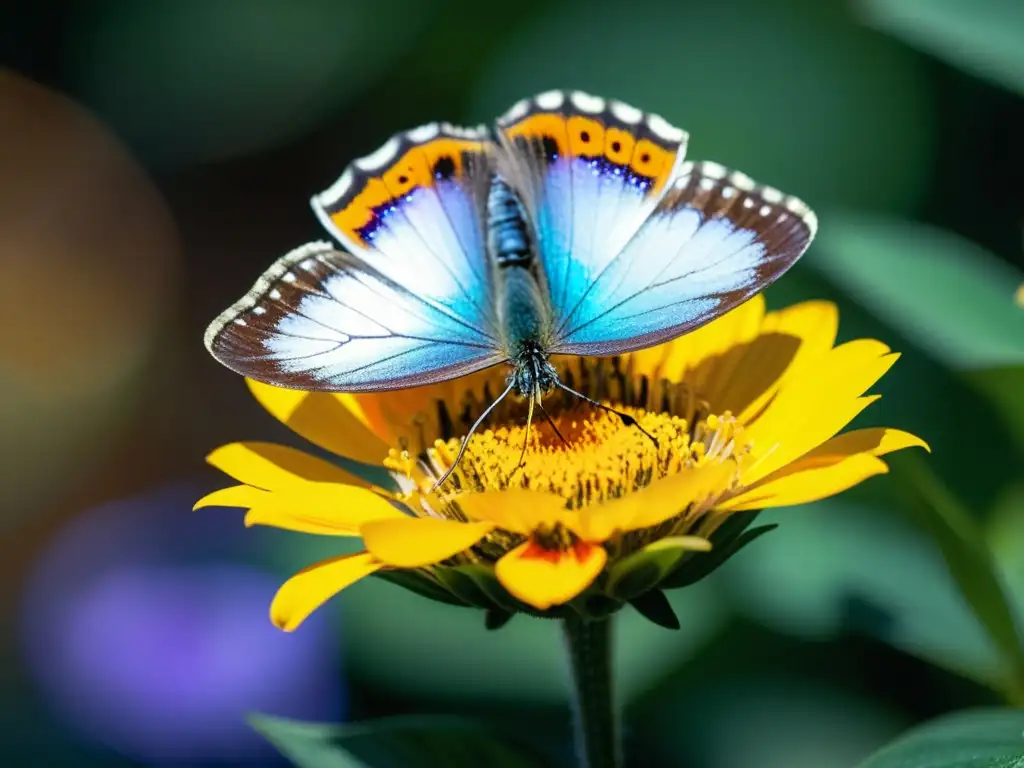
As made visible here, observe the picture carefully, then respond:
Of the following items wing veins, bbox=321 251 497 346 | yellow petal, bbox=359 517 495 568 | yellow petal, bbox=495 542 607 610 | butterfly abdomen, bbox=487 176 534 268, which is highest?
butterfly abdomen, bbox=487 176 534 268

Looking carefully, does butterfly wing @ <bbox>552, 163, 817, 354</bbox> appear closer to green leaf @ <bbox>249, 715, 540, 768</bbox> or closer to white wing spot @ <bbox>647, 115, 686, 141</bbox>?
white wing spot @ <bbox>647, 115, 686, 141</bbox>

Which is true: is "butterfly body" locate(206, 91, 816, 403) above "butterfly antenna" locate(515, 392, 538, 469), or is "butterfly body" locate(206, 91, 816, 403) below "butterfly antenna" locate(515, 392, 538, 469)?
above

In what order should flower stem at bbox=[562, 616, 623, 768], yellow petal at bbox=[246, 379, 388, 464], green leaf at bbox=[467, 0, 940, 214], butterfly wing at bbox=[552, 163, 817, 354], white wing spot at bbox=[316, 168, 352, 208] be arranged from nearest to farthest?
1. flower stem at bbox=[562, 616, 623, 768]
2. butterfly wing at bbox=[552, 163, 817, 354]
3. yellow petal at bbox=[246, 379, 388, 464]
4. white wing spot at bbox=[316, 168, 352, 208]
5. green leaf at bbox=[467, 0, 940, 214]

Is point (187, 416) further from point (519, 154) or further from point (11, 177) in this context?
point (519, 154)

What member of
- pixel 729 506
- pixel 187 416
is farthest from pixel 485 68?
pixel 729 506

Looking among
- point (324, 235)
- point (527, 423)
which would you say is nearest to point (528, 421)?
point (527, 423)

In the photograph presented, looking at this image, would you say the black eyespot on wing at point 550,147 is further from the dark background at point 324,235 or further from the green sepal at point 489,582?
the green sepal at point 489,582

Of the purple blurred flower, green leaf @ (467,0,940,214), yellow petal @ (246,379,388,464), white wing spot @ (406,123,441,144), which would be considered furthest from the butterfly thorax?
green leaf @ (467,0,940,214)

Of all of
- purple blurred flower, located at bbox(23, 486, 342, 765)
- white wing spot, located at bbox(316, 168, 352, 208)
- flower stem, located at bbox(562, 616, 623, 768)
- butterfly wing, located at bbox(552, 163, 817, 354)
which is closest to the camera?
flower stem, located at bbox(562, 616, 623, 768)
